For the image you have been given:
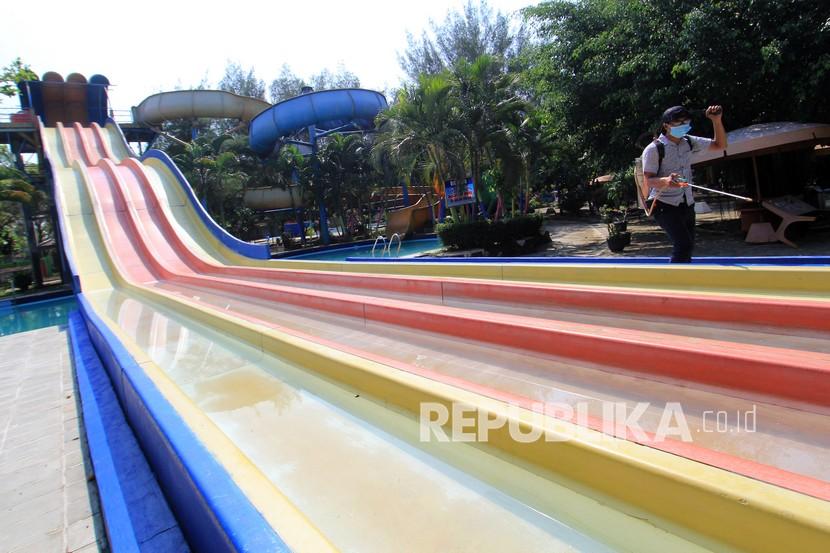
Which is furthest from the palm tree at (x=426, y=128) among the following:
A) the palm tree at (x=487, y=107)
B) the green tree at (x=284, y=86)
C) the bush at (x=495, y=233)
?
the green tree at (x=284, y=86)

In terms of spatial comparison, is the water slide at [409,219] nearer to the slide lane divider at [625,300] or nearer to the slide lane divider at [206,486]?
the slide lane divider at [625,300]

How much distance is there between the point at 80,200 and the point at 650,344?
44.6 ft

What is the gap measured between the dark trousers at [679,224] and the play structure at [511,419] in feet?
1.39

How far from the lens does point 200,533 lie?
1456mm

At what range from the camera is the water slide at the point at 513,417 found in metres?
1.27

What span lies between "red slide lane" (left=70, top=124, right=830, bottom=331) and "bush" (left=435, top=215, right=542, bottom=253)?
21.1 feet

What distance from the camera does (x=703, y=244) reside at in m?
8.66

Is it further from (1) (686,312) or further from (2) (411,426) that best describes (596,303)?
(2) (411,426)

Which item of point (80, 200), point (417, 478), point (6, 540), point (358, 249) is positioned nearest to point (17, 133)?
point (80, 200)

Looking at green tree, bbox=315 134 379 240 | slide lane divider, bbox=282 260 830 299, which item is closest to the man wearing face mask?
slide lane divider, bbox=282 260 830 299

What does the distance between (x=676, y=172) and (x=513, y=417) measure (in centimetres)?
269

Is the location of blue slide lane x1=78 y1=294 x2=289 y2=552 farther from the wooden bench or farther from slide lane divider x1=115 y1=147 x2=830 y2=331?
the wooden bench

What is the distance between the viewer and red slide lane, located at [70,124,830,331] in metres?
2.20

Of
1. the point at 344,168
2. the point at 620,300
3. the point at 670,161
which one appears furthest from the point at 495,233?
the point at 344,168
